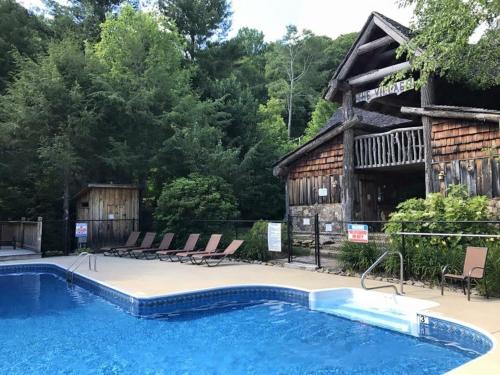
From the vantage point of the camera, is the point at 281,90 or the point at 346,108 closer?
the point at 346,108

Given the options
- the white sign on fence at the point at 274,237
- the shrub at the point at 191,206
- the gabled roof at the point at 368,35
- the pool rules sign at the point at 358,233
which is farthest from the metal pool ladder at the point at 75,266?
the gabled roof at the point at 368,35

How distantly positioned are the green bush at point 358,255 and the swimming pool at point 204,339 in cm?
236

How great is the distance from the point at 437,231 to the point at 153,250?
939cm

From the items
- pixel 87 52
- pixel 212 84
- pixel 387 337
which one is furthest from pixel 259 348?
pixel 212 84

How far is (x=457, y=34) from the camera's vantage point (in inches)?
330

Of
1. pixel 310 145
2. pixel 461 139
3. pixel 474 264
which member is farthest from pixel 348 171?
pixel 474 264

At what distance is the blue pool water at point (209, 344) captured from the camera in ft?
17.7

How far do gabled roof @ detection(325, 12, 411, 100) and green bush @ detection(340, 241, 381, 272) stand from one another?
6.53 m

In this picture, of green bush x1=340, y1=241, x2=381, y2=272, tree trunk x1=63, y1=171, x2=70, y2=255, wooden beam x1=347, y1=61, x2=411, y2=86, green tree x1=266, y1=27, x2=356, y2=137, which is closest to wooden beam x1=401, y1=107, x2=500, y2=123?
wooden beam x1=347, y1=61, x2=411, y2=86

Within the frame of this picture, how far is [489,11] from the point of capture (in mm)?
7785

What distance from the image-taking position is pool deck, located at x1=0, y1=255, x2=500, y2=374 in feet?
19.5

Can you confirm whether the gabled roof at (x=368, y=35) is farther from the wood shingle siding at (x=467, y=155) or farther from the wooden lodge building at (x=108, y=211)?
the wooden lodge building at (x=108, y=211)

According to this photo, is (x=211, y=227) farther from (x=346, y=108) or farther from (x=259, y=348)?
(x=259, y=348)

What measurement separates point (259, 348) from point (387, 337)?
195cm
